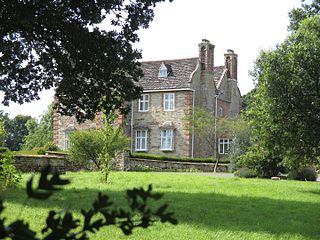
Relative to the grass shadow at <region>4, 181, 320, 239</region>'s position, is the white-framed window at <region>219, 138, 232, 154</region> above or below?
above

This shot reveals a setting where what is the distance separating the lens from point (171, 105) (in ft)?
143

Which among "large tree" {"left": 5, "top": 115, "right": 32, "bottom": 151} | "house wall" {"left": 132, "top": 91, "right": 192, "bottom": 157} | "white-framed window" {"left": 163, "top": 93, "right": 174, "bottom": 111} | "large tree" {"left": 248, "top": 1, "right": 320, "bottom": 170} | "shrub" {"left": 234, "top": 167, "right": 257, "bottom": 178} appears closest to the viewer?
"large tree" {"left": 248, "top": 1, "right": 320, "bottom": 170}

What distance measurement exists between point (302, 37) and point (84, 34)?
842cm

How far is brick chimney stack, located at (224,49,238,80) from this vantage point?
50000 millimetres

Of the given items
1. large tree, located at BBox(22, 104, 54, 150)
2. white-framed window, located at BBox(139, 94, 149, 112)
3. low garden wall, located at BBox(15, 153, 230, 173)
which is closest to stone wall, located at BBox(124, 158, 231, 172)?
low garden wall, located at BBox(15, 153, 230, 173)

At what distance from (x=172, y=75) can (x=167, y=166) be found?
10804mm

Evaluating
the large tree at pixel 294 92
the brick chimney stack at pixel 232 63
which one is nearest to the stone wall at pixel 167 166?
the brick chimney stack at pixel 232 63

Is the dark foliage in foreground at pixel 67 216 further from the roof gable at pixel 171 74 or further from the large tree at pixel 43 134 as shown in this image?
the large tree at pixel 43 134

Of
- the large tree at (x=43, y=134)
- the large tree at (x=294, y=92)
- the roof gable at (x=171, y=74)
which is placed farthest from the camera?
the large tree at (x=43, y=134)

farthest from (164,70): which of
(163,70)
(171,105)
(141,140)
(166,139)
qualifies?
(141,140)

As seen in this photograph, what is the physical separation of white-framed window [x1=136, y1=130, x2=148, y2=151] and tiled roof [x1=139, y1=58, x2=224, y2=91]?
13.1 ft

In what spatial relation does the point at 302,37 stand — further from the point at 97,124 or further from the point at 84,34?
the point at 97,124

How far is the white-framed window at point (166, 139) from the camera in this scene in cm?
4353

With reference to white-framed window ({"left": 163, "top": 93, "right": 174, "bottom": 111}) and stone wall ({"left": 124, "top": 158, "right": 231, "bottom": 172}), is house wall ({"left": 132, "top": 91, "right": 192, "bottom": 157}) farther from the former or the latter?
stone wall ({"left": 124, "top": 158, "right": 231, "bottom": 172})
